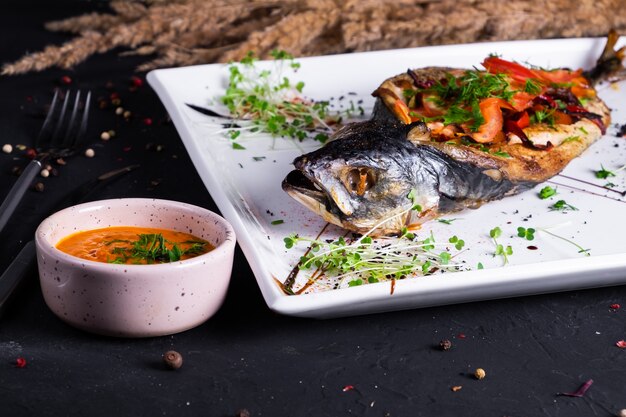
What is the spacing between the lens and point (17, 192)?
4555 millimetres

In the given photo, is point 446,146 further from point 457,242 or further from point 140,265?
point 140,265

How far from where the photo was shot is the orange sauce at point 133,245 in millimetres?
3654

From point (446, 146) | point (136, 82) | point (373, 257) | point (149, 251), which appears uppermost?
point (149, 251)

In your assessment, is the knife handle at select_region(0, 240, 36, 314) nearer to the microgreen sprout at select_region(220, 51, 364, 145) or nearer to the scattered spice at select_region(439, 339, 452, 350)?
the microgreen sprout at select_region(220, 51, 364, 145)

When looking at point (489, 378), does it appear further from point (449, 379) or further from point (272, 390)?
point (272, 390)

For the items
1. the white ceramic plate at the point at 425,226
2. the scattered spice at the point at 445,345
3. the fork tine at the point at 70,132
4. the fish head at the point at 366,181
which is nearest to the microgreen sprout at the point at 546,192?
the white ceramic plate at the point at 425,226

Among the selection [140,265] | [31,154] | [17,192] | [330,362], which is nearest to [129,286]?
[140,265]

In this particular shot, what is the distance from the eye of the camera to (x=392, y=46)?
7.02 m

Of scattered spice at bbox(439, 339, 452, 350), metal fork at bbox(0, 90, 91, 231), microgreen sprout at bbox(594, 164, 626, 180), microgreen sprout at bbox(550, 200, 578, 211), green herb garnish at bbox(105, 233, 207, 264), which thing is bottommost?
microgreen sprout at bbox(594, 164, 626, 180)

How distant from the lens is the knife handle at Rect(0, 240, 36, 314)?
377 cm

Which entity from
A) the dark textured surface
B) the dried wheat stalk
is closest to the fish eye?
the dark textured surface

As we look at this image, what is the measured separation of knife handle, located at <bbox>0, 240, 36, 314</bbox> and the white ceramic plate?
882mm

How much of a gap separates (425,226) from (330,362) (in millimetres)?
1194

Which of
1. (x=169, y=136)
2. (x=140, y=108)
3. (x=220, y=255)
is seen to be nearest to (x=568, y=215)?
(x=220, y=255)
